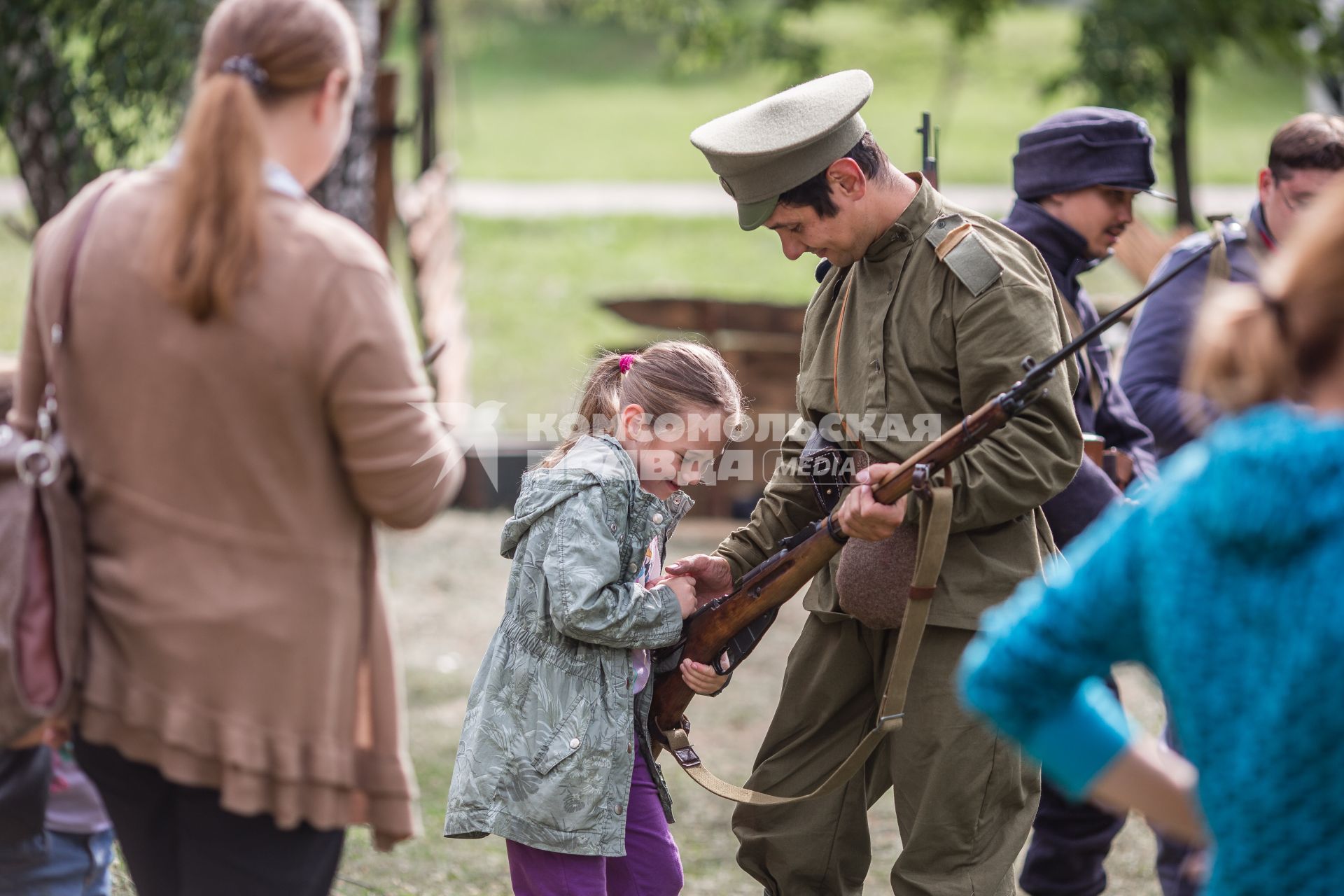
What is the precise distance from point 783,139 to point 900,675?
1.20 meters

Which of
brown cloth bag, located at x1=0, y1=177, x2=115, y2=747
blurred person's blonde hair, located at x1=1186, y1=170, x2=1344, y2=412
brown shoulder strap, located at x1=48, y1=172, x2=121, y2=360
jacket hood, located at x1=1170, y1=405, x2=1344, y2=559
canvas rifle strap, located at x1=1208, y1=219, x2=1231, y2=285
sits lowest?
canvas rifle strap, located at x1=1208, y1=219, x2=1231, y2=285

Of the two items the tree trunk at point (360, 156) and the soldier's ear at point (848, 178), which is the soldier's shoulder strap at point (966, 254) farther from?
the tree trunk at point (360, 156)

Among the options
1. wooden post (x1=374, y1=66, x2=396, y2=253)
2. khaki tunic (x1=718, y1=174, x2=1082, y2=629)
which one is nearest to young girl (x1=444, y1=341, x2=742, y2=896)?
khaki tunic (x1=718, y1=174, x2=1082, y2=629)

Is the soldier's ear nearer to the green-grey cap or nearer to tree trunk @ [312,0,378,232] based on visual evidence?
the green-grey cap

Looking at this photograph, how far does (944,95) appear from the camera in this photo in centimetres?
2394

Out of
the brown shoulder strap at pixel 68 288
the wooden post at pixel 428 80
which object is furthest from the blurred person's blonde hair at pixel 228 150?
the wooden post at pixel 428 80

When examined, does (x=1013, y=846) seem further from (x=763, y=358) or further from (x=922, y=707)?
(x=763, y=358)

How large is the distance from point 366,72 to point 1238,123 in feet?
75.2

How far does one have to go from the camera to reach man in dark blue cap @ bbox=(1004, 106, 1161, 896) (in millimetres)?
3871

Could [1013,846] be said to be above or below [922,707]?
below

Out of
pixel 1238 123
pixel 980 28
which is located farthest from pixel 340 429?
pixel 1238 123

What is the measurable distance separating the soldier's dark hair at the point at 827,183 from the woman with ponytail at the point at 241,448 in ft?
4.19

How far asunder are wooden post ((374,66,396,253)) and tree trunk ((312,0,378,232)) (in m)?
1.00

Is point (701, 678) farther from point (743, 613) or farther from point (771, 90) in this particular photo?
point (771, 90)
